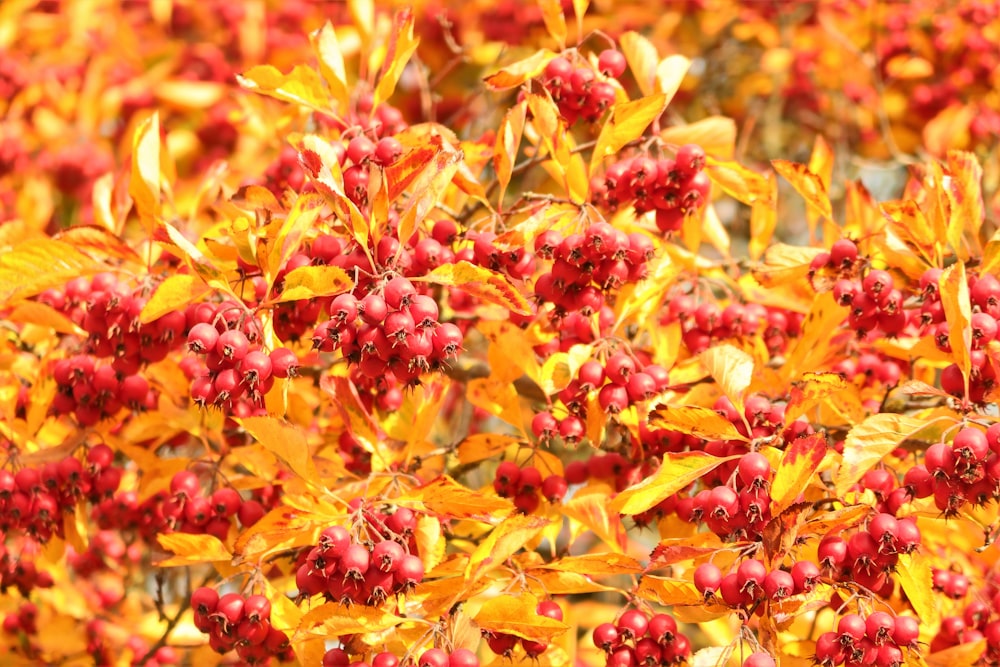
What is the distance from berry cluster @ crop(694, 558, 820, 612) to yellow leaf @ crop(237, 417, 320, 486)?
0.83 meters

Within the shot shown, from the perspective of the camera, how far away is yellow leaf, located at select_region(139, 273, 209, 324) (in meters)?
2.10

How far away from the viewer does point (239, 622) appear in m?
2.30

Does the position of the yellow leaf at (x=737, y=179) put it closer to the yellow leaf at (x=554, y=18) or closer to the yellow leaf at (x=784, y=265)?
the yellow leaf at (x=784, y=265)

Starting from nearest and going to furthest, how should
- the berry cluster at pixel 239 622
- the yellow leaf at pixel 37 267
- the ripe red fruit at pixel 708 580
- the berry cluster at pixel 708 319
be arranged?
the ripe red fruit at pixel 708 580 → the berry cluster at pixel 239 622 → the yellow leaf at pixel 37 267 → the berry cluster at pixel 708 319

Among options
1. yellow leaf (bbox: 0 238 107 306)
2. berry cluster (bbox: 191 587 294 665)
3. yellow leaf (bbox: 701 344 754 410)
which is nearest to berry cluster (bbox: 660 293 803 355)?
yellow leaf (bbox: 701 344 754 410)

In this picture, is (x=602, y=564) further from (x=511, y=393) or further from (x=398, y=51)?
(x=398, y=51)

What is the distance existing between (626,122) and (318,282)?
867mm

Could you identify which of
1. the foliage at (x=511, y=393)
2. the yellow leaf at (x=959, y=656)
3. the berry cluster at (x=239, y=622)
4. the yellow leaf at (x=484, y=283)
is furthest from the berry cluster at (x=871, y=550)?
the berry cluster at (x=239, y=622)

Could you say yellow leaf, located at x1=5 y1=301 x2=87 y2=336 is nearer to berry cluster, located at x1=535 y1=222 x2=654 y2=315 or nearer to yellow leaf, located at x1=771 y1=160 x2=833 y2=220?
berry cluster, located at x1=535 y1=222 x2=654 y2=315

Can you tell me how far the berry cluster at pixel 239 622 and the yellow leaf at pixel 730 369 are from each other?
111 centimetres

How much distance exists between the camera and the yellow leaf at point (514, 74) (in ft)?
8.45

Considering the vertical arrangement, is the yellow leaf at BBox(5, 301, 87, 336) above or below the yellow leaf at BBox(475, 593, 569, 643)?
above

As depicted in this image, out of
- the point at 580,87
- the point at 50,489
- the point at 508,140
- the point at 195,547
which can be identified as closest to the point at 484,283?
the point at 508,140

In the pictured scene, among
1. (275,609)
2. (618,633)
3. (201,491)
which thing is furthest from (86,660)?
(618,633)
